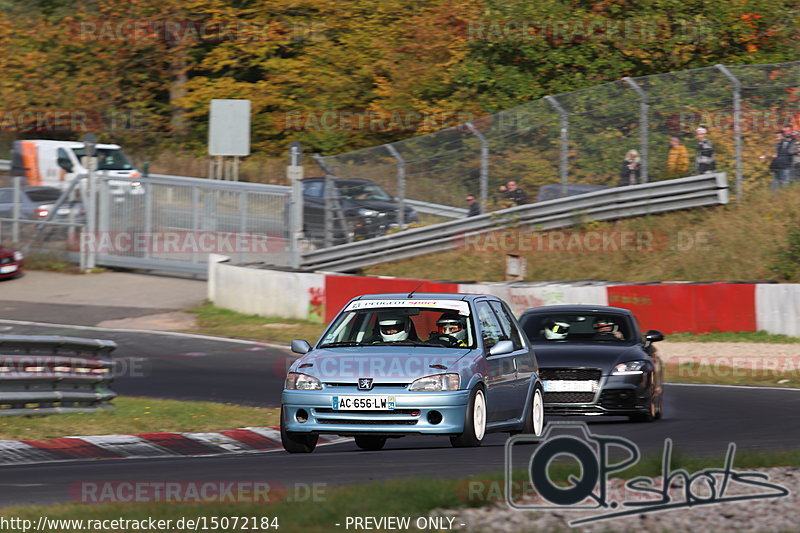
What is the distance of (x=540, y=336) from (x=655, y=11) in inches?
946

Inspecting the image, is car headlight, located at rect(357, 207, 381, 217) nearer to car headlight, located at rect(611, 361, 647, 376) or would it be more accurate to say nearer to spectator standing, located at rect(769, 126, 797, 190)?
spectator standing, located at rect(769, 126, 797, 190)

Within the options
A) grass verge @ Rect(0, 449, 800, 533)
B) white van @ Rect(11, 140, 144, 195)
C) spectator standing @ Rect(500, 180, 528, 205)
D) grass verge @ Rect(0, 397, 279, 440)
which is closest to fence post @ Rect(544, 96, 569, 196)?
spectator standing @ Rect(500, 180, 528, 205)

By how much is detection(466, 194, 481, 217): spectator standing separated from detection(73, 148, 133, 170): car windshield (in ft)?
45.7

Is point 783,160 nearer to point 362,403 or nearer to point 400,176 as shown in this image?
point 400,176

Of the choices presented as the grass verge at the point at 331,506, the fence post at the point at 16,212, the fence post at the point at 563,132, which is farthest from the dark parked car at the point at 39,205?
the grass verge at the point at 331,506

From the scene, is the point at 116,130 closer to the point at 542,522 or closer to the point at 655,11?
the point at 655,11

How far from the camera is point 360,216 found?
95.9 ft

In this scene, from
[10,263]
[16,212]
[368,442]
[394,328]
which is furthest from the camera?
[16,212]

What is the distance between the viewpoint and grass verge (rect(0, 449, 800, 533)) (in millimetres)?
7039

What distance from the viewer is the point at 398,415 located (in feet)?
35.0

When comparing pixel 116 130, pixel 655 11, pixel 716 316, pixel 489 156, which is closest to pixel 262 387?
pixel 716 316

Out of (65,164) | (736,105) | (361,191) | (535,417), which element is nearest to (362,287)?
(361,191)

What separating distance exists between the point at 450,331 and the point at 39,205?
23964mm

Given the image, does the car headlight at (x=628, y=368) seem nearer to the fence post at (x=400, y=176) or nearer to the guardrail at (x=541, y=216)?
the guardrail at (x=541, y=216)
